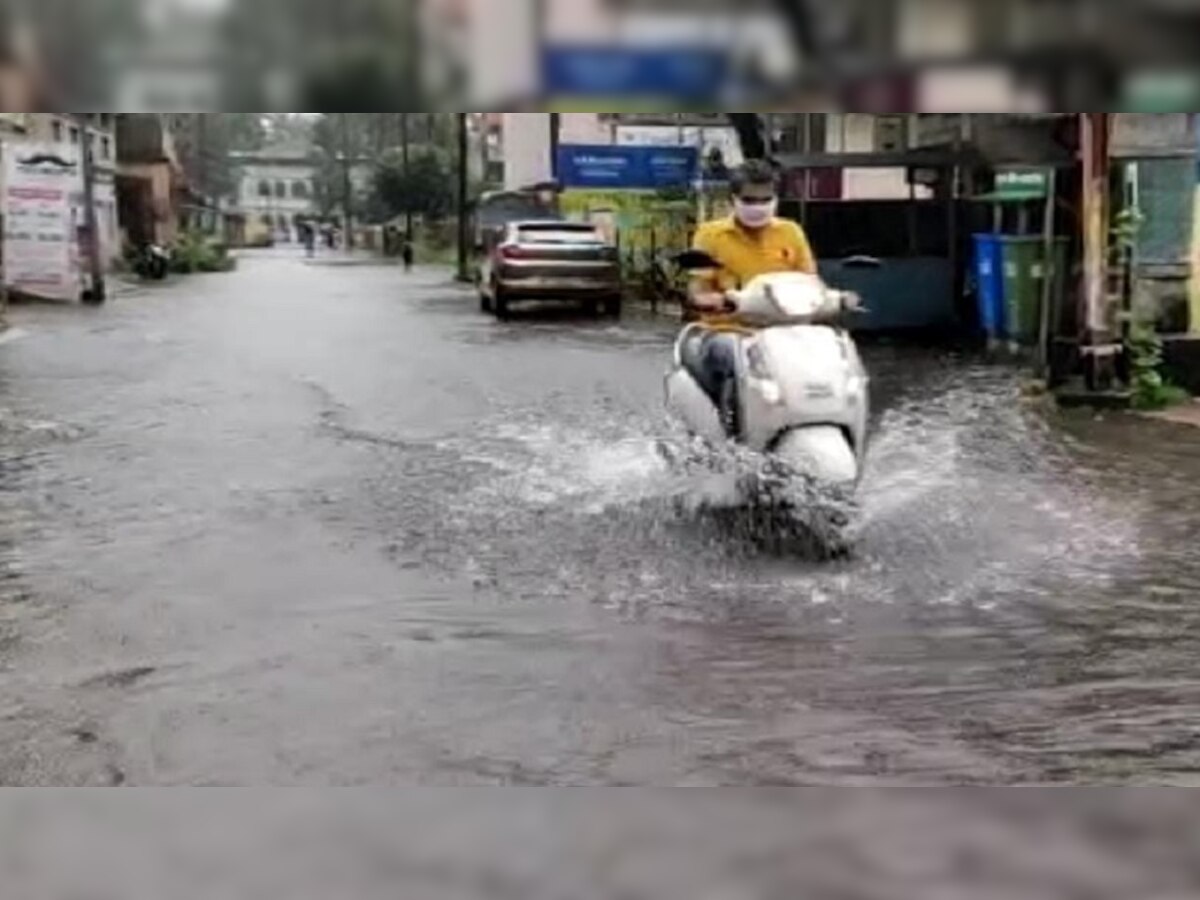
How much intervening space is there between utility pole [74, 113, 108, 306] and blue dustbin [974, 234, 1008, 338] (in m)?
1.43

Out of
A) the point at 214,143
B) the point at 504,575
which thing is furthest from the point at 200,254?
the point at 504,575

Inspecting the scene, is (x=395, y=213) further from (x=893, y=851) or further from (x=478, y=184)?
(x=893, y=851)

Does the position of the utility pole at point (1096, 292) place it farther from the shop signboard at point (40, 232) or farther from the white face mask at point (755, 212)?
the shop signboard at point (40, 232)

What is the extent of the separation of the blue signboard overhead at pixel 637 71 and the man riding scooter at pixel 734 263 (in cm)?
106

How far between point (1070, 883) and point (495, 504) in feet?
3.85

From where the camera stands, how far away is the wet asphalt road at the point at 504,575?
2.02 m

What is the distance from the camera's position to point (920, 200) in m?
2.59

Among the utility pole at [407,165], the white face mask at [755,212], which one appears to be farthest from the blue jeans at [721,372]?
the utility pole at [407,165]

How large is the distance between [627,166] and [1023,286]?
41.6 inches

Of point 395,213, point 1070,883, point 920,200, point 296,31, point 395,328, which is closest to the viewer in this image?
point 296,31

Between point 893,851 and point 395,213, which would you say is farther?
point 395,213

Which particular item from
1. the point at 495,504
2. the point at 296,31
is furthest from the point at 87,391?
the point at 296,31

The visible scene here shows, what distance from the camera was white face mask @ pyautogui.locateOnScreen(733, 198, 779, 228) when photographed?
2.37m

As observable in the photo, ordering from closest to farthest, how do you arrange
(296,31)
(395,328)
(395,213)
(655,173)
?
(296,31)
(655,173)
(395,213)
(395,328)
